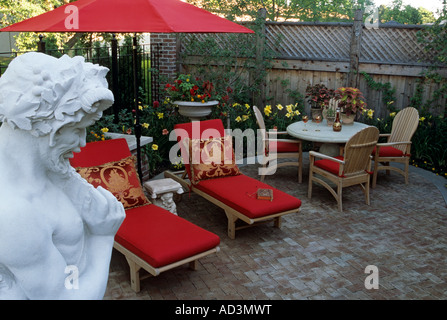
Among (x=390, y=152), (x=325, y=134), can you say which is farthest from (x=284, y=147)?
(x=390, y=152)

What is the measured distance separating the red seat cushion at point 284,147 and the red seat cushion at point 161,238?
2.82m

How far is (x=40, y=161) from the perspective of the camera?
120 centimetres

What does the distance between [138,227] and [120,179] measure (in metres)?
0.66

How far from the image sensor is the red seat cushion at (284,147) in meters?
6.52

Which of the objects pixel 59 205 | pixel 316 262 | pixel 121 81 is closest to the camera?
pixel 59 205

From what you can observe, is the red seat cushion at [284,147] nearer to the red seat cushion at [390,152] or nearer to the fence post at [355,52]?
the red seat cushion at [390,152]

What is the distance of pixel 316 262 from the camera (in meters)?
4.11

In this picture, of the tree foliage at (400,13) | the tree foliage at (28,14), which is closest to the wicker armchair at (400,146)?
the tree foliage at (28,14)

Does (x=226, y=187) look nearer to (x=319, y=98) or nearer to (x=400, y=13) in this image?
(x=319, y=98)

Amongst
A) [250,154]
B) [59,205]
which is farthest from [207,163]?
[59,205]

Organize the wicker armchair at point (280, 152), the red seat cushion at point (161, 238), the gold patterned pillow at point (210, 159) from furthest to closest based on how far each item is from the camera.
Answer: the wicker armchair at point (280, 152) < the gold patterned pillow at point (210, 159) < the red seat cushion at point (161, 238)

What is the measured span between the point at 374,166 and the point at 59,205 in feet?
19.3
